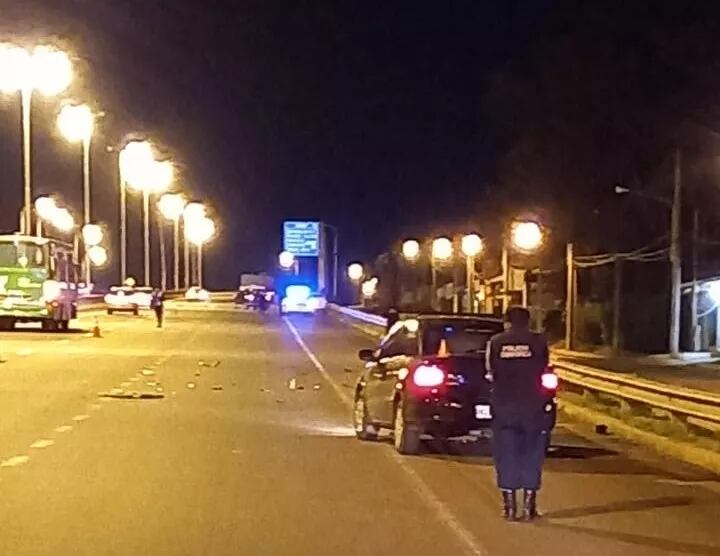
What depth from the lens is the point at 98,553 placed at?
461 inches

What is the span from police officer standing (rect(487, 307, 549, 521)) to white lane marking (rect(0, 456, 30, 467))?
6.14m

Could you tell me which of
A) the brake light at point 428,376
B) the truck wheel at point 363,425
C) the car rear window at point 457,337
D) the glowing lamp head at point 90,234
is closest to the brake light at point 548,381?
the brake light at point 428,376

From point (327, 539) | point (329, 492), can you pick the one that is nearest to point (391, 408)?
point (329, 492)

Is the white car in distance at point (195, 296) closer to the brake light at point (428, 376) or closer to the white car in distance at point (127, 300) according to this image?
the white car in distance at point (127, 300)

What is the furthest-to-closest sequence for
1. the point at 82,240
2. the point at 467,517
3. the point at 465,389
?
the point at 82,240, the point at 465,389, the point at 467,517

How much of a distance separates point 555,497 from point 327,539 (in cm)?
370

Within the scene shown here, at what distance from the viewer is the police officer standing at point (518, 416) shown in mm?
13672

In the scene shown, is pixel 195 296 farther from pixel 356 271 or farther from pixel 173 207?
pixel 356 271

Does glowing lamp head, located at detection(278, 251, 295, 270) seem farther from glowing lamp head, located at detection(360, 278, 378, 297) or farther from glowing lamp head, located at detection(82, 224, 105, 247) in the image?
glowing lamp head, located at detection(82, 224, 105, 247)

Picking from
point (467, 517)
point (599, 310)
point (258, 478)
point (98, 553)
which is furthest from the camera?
point (599, 310)

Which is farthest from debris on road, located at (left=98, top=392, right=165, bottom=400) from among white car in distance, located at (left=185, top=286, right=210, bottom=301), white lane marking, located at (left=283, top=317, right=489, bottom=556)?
white car in distance, located at (left=185, top=286, right=210, bottom=301)

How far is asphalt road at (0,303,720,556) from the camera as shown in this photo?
12.5m

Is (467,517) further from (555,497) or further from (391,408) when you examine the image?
(391,408)

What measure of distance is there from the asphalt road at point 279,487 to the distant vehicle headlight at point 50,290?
23988 millimetres
